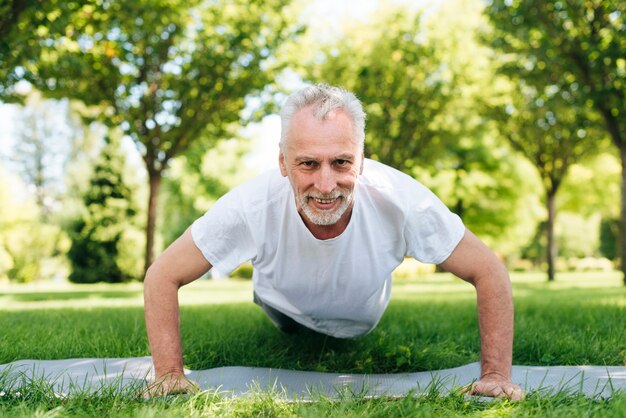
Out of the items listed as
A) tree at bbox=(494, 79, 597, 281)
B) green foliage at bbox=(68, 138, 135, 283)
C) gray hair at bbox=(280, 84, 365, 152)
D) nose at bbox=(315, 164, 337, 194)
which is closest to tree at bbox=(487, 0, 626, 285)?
tree at bbox=(494, 79, 597, 281)

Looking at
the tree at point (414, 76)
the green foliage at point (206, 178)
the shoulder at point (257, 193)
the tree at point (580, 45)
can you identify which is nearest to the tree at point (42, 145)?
the green foliage at point (206, 178)

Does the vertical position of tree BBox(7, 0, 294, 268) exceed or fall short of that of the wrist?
it exceeds it

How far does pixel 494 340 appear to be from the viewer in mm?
2967

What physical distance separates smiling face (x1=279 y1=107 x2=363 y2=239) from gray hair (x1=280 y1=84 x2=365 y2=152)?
0.03 meters

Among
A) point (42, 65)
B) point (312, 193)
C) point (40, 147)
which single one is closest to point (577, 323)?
point (312, 193)

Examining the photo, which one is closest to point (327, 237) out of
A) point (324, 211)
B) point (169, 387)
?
point (324, 211)

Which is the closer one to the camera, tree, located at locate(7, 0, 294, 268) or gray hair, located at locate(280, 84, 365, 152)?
gray hair, located at locate(280, 84, 365, 152)

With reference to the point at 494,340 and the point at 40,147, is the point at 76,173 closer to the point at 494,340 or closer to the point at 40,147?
the point at 40,147

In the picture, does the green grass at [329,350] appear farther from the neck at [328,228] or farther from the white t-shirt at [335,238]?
the neck at [328,228]

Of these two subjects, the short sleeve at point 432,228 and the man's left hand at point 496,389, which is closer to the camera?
the man's left hand at point 496,389

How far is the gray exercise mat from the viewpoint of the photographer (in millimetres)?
2932

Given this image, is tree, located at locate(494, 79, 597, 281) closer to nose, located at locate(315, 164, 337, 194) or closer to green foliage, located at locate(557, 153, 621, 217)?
green foliage, located at locate(557, 153, 621, 217)

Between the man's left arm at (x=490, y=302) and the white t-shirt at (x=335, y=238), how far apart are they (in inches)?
3.5

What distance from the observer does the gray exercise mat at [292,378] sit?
2.93m
